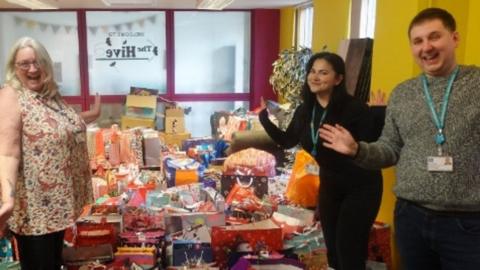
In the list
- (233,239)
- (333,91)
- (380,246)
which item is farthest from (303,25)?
(233,239)

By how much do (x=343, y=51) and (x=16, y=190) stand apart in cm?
288

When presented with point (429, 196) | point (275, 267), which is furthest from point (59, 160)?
point (429, 196)

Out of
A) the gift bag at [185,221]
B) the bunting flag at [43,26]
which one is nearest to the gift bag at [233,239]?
the gift bag at [185,221]

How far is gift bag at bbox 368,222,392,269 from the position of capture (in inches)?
120

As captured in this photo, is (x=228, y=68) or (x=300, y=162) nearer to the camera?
(x=300, y=162)

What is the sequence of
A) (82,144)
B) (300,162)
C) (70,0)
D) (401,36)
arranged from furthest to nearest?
(70,0), (300,162), (401,36), (82,144)

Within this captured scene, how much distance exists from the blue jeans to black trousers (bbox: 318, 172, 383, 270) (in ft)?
2.37

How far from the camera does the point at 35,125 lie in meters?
2.01

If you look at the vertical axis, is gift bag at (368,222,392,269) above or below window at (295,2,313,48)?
below

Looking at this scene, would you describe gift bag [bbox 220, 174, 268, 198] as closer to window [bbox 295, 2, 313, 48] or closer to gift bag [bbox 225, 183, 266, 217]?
gift bag [bbox 225, 183, 266, 217]

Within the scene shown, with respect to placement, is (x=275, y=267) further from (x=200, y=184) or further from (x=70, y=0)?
(x=70, y=0)

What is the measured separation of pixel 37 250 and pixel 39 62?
80cm

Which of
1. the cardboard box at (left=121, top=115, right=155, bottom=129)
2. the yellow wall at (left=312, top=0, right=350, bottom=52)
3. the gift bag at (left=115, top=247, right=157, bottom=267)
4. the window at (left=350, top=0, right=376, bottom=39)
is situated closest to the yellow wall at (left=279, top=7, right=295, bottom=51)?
the yellow wall at (left=312, top=0, right=350, bottom=52)

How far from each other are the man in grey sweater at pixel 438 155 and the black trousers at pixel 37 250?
136 centimetres
